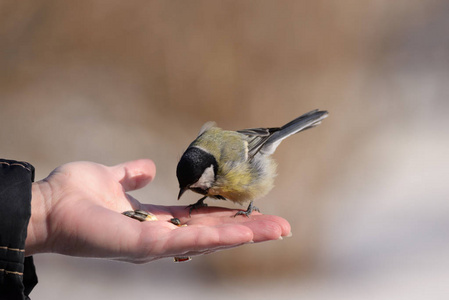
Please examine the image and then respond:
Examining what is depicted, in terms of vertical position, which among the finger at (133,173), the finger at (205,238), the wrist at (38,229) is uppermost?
the finger at (133,173)

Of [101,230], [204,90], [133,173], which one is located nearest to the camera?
[101,230]

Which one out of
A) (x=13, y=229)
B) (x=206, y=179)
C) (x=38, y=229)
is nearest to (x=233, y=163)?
(x=206, y=179)

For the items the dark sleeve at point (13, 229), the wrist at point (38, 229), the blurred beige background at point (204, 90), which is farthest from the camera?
the blurred beige background at point (204, 90)

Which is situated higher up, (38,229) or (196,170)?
(196,170)

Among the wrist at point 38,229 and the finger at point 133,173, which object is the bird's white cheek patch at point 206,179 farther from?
the wrist at point 38,229

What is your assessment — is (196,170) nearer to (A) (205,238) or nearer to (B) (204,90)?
(A) (205,238)

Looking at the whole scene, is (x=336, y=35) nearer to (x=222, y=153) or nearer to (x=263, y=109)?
(x=263, y=109)

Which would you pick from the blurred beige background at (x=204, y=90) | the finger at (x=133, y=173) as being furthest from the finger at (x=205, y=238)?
the blurred beige background at (x=204, y=90)
